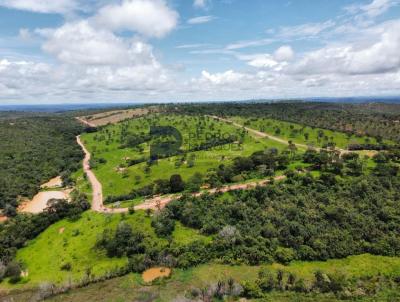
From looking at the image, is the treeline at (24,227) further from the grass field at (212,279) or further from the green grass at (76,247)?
the grass field at (212,279)

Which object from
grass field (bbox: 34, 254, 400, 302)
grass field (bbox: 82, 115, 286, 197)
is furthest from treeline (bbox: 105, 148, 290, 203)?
grass field (bbox: 34, 254, 400, 302)

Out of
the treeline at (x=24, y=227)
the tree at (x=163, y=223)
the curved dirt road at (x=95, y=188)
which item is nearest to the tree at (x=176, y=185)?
the tree at (x=163, y=223)

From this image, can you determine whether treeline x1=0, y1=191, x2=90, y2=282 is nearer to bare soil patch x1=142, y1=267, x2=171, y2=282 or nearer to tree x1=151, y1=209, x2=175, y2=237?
bare soil patch x1=142, y1=267, x2=171, y2=282

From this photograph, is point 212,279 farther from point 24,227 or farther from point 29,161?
point 29,161

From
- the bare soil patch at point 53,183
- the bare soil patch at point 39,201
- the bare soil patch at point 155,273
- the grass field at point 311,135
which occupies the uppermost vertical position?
the grass field at point 311,135

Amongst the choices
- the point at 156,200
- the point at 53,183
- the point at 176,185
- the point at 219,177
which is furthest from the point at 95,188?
the point at 219,177

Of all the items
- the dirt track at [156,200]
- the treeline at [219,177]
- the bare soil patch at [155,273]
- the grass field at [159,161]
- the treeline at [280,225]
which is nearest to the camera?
the bare soil patch at [155,273]
